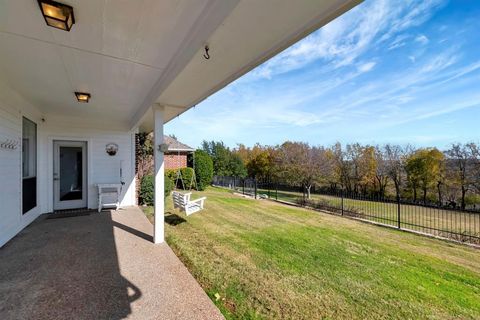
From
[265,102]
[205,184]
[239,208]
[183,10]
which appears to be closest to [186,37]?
[183,10]

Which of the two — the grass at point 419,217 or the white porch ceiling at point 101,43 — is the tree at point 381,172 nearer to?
the grass at point 419,217

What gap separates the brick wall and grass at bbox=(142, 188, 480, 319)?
10.7 m

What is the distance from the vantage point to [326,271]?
331 centimetres

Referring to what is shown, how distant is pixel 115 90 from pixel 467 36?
937cm

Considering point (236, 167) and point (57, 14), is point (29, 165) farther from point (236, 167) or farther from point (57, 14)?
point (236, 167)

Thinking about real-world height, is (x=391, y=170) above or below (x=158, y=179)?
below

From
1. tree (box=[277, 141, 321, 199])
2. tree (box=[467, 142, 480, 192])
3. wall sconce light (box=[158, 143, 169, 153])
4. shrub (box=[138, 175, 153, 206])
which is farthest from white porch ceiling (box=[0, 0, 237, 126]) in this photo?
tree (box=[467, 142, 480, 192])

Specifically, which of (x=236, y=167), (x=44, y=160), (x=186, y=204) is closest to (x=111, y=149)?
(x=44, y=160)

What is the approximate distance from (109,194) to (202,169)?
725 centimetres

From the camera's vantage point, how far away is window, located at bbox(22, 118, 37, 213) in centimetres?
514

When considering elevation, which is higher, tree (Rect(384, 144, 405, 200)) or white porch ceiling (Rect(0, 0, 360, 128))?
white porch ceiling (Rect(0, 0, 360, 128))

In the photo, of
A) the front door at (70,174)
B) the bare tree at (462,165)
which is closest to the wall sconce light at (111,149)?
the front door at (70,174)

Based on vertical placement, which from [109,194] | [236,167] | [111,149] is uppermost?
[111,149]

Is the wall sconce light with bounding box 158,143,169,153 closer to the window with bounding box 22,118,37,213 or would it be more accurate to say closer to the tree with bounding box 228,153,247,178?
the window with bounding box 22,118,37,213
